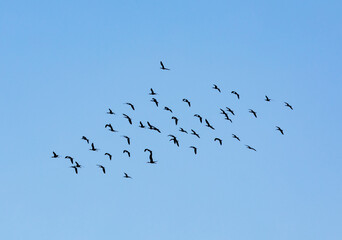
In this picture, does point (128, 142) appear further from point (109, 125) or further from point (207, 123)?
point (207, 123)

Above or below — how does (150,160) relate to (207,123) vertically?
below

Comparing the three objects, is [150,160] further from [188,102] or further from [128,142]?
[188,102]

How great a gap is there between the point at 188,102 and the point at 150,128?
747 cm

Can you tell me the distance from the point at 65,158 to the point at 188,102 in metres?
21.1

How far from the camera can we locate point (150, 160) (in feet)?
308

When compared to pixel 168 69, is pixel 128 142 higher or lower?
lower

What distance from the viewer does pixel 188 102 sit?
332ft

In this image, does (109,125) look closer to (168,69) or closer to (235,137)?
(168,69)

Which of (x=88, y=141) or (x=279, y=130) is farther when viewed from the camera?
(x=279, y=130)

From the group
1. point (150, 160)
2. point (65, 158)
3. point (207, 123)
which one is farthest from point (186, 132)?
point (65, 158)

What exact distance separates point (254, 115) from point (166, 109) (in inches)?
597

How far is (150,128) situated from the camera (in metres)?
99.0

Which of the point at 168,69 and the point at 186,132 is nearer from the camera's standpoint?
the point at 168,69

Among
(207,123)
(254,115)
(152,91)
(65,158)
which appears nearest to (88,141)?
(65,158)
